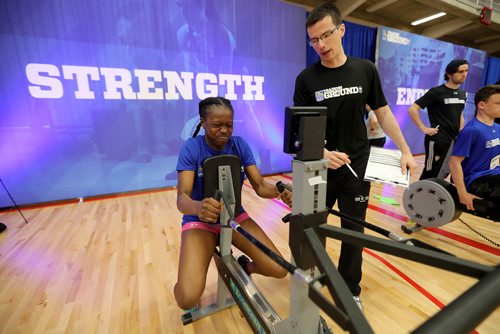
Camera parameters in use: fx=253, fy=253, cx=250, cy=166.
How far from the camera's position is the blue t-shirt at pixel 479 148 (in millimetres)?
2168

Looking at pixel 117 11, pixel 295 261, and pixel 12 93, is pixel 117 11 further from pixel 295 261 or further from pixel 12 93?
pixel 295 261

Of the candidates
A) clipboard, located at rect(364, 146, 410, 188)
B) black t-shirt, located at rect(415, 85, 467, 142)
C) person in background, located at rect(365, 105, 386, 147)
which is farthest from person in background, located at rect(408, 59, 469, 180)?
clipboard, located at rect(364, 146, 410, 188)

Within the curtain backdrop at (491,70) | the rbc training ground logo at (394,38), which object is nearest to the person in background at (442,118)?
the rbc training ground logo at (394,38)

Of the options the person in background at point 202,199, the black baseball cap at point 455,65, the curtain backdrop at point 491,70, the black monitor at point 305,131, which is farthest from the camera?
the curtain backdrop at point 491,70

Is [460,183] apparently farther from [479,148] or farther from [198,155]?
[198,155]

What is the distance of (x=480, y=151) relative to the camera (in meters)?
2.19

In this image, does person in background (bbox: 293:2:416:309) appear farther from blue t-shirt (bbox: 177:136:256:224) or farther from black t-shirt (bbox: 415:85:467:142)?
black t-shirt (bbox: 415:85:467:142)

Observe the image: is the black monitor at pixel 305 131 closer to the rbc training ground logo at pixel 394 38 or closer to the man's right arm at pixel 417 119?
the man's right arm at pixel 417 119

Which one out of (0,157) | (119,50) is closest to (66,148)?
(0,157)

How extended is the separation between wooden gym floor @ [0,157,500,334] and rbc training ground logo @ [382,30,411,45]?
489 cm

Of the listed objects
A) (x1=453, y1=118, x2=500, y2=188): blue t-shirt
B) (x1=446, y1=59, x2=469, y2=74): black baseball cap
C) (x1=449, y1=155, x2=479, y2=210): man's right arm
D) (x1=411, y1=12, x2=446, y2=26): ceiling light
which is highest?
(x1=411, y1=12, x2=446, y2=26): ceiling light

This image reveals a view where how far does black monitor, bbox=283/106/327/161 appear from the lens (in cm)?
85

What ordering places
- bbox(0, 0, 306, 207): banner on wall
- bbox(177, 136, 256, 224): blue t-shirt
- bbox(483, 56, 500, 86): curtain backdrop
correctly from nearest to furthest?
1. bbox(177, 136, 256, 224): blue t-shirt
2. bbox(0, 0, 306, 207): banner on wall
3. bbox(483, 56, 500, 86): curtain backdrop

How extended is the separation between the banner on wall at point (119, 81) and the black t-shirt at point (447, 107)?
9.63 feet
